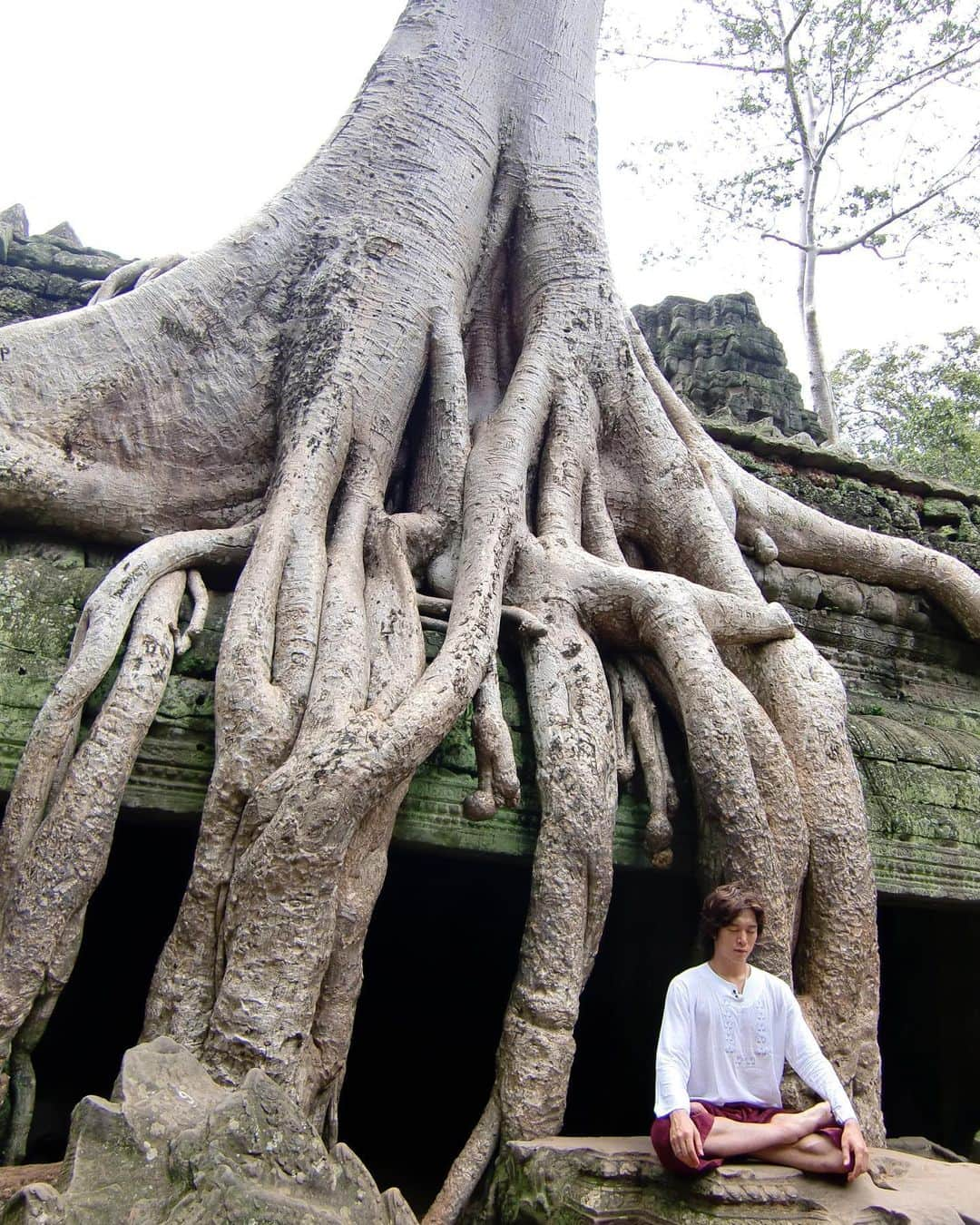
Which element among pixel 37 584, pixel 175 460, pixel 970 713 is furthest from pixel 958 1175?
pixel 175 460

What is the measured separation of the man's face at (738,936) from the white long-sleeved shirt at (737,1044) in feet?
0.19

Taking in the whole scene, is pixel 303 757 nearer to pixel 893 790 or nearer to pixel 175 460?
pixel 175 460

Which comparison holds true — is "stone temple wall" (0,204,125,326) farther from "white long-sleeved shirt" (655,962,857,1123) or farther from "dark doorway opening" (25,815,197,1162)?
"white long-sleeved shirt" (655,962,857,1123)

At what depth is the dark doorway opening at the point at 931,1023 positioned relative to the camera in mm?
3383

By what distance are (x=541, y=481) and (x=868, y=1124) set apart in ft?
6.38

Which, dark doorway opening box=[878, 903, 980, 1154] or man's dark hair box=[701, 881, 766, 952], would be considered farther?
dark doorway opening box=[878, 903, 980, 1154]

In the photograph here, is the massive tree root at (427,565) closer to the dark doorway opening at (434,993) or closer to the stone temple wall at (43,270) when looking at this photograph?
the dark doorway opening at (434,993)

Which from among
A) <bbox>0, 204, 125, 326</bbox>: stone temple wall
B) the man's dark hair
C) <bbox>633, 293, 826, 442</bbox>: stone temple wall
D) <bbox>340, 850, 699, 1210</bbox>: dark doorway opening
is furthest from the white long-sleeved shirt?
<bbox>633, 293, 826, 442</bbox>: stone temple wall

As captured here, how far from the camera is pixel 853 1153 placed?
70.6 inches

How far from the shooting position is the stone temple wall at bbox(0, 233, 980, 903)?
215 centimetres

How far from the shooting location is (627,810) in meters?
2.48

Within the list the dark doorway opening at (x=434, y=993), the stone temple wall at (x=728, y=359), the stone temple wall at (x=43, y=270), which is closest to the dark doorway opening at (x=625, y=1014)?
the dark doorway opening at (x=434, y=993)

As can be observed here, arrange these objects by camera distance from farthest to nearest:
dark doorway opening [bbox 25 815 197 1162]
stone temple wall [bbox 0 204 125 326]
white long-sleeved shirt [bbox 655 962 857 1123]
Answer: stone temple wall [bbox 0 204 125 326], dark doorway opening [bbox 25 815 197 1162], white long-sleeved shirt [bbox 655 962 857 1123]

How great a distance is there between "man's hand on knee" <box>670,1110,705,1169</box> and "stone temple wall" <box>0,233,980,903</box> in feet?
2.32
